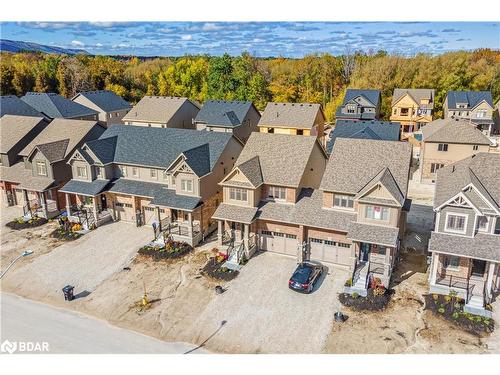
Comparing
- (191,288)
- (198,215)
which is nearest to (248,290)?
(191,288)

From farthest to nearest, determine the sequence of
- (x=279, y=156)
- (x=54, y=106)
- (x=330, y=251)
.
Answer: (x=54, y=106)
(x=279, y=156)
(x=330, y=251)

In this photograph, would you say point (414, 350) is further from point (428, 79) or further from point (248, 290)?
point (428, 79)

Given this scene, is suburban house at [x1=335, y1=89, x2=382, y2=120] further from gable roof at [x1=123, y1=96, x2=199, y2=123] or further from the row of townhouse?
gable roof at [x1=123, y1=96, x2=199, y2=123]

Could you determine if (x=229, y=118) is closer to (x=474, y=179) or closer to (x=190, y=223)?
(x=190, y=223)

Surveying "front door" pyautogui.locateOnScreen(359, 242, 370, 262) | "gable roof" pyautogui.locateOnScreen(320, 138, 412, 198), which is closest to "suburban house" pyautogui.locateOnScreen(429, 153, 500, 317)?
"gable roof" pyautogui.locateOnScreen(320, 138, 412, 198)

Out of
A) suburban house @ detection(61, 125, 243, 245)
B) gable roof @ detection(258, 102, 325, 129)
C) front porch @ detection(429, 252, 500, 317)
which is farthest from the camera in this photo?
gable roof @ detection(258, 102, 325, 129)

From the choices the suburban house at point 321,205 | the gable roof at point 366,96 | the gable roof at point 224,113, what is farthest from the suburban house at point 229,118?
the suburban house at point 321,205

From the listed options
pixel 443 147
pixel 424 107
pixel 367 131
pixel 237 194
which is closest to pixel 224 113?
pixel 367 131

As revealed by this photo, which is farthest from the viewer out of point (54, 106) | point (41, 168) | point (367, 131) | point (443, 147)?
point (54, 106)
